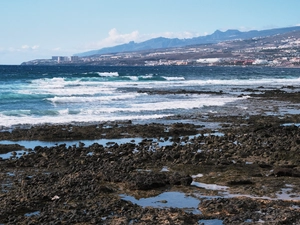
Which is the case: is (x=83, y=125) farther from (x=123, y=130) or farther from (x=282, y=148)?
(x=282, y=148)

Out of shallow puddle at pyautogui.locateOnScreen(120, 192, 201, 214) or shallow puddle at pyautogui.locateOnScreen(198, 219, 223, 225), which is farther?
shallow puddle at pyautogui.locateOnScreen(120, 192, 201, 214)

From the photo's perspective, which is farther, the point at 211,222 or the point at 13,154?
the point at 13,154

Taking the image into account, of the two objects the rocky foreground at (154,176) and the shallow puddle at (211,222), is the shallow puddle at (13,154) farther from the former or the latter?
the shallow puddle at (211,222)

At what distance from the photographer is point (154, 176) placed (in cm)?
1268

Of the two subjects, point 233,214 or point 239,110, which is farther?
point 239,110

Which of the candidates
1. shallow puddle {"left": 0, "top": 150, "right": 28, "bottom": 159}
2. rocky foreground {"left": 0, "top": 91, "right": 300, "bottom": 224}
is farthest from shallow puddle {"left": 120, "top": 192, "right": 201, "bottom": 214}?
shallow puddle {"left": 0, "top": 150, "right": 28, "bottom": 159}

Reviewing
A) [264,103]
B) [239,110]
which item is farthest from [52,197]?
[264,103]

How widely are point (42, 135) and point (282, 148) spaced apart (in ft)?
33.8

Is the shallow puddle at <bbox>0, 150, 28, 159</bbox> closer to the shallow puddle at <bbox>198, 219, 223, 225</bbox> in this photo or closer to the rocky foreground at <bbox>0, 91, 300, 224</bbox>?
the rocky foreground at <bbox>0, 91, 300, 224</bbox>

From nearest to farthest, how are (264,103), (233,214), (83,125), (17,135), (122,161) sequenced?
(233,214) → (122,161) → (17,135) → (83,125) → (264,103)

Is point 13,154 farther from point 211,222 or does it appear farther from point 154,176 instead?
point 211,222

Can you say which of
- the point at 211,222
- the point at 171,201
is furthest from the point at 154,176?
the point at 211,222

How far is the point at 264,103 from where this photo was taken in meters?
35.7

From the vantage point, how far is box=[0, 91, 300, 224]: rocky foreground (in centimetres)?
991
